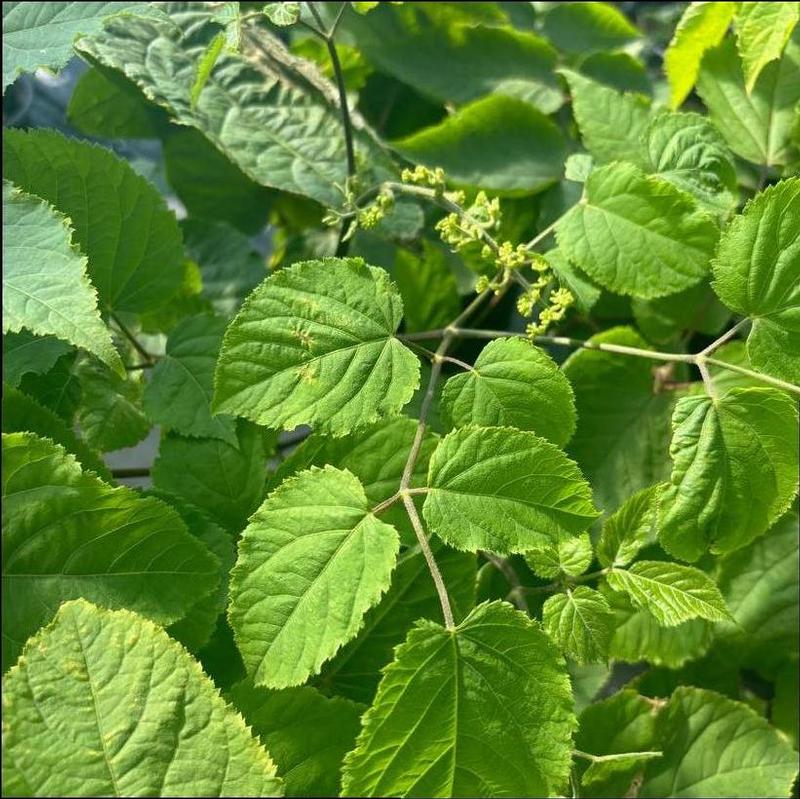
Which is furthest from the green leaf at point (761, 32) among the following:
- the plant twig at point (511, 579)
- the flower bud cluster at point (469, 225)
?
the plant twig at point (511, 579)

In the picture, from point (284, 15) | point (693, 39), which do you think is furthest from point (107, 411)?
point (693, 39)

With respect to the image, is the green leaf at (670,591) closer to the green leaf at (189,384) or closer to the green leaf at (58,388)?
the green leaf at (189,384)

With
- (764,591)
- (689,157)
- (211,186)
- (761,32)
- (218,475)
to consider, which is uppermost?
(761,32)

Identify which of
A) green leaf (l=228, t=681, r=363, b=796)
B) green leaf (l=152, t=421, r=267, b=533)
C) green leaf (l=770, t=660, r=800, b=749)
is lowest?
green leaf (l=770, t=660, r=800, b=749)

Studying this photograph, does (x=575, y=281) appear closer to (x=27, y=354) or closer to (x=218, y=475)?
(x=218, y=475)

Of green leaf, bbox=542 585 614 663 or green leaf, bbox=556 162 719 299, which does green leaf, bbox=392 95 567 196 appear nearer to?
green leaf, bbox=556 162 719 299

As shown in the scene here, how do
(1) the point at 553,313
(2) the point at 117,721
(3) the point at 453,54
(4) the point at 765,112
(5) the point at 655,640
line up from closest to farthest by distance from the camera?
(2) the point at 117,721 → (1) the point at 553,313 → (5) the point at 655,640 → (4) the point at 765,112 → (3) the point at 453,54

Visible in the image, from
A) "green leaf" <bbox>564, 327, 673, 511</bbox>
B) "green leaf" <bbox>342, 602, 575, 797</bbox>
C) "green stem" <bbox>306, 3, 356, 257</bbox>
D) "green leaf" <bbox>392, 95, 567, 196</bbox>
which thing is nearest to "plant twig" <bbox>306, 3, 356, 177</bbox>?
"green stem" <bbox>306, 3, 356, 257</bbox>
